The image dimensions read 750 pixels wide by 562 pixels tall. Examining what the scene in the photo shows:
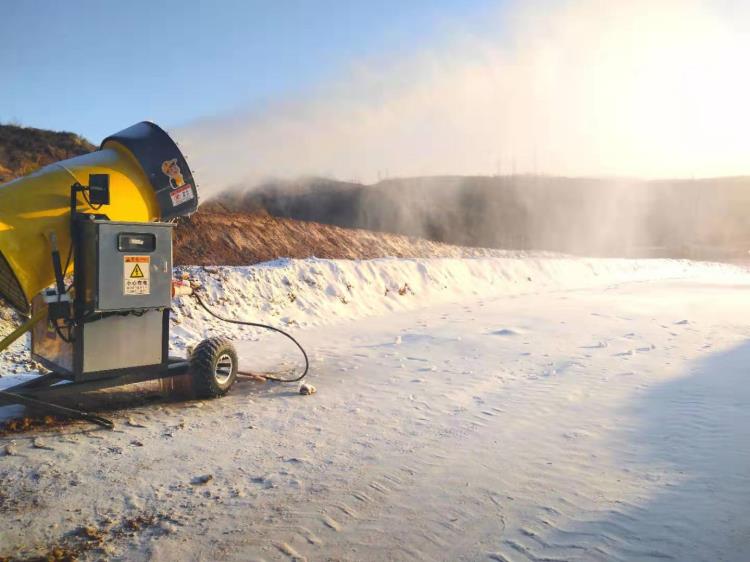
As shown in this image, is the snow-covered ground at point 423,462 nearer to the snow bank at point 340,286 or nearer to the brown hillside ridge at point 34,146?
the snow bank at point 340,286

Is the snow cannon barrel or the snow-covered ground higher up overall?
the snow cannon barrel

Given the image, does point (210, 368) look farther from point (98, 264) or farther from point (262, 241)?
point (262, 241)

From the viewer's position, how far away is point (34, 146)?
21.2 m

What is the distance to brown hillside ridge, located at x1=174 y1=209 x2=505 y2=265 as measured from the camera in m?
17.1

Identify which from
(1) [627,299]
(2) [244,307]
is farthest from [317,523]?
(1) [627,299]

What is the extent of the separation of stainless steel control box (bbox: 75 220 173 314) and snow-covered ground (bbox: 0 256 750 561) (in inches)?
52.4

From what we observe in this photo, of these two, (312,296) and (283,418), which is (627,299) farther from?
(283,418)

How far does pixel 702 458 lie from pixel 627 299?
13.9 m

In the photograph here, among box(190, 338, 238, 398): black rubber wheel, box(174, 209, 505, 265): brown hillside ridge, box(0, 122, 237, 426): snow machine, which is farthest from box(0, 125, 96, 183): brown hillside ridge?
box(190, 338, 238, 398): black rubber wheel

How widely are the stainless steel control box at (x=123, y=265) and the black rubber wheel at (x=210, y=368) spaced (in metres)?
0.84

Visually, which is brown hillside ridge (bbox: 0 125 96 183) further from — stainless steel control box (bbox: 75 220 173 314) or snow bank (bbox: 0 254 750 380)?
stainless steel control box (bbox: 75 220 173 314)

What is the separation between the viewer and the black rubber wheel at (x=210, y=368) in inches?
279

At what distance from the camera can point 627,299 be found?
18172 millimetres

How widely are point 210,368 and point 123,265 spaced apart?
168cm
